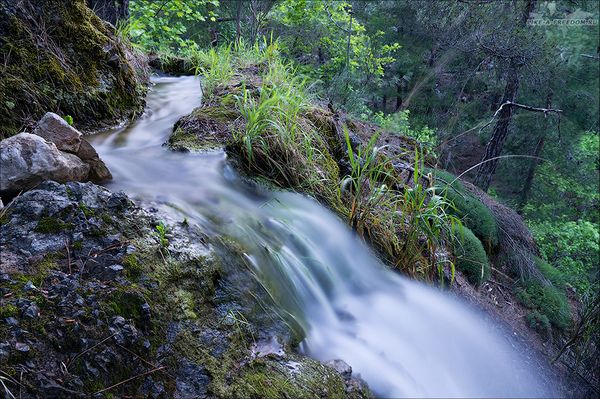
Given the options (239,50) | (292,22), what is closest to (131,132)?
(239,50)

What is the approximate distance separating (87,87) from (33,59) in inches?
17.6

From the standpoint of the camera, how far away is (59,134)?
2.43 metres

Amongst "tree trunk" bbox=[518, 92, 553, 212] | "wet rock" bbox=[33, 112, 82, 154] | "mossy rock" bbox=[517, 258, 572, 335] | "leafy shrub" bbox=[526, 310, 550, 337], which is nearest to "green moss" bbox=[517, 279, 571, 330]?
"mossy rock" bbox=[517, 258, 572, 335]

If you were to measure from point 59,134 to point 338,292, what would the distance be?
182 cm

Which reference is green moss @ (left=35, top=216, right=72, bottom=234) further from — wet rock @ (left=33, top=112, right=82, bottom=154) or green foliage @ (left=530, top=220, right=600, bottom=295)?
green foliage @ (left=530, top=220, right=600, bottom=295)

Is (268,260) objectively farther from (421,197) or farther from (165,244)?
(421,197)

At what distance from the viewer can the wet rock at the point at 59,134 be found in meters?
2.41

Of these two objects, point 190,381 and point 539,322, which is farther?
point 539,322

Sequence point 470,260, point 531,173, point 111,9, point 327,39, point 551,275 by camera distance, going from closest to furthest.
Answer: point 470,260 → point 551,275 → point 111,9 → point 327,39 → point 531,173

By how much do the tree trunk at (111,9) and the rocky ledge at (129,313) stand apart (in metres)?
4.33

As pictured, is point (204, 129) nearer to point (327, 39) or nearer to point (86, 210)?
point (86, 210)

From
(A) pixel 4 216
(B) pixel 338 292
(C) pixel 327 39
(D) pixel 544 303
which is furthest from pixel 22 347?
(C) pixel 327 39

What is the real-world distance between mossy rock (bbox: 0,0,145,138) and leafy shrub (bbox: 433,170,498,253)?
11.0 feet

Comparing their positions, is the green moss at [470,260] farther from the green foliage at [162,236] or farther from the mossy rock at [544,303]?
the green foliage at [162,236]
